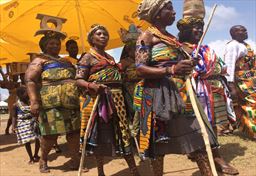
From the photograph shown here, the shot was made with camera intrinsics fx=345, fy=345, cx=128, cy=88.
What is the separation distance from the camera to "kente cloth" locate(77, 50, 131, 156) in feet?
13.7

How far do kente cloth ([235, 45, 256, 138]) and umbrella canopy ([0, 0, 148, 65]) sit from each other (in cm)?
200

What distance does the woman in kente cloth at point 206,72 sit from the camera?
4262 mm

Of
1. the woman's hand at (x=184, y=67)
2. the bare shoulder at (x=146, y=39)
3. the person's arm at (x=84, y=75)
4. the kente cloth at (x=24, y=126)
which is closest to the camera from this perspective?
the woman's hand at (x=184, y=67)

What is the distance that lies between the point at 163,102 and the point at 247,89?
3921 mm

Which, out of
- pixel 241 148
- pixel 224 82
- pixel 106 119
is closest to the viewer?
pixel 106 119

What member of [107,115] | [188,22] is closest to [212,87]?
[188,22]

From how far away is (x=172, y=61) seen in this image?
3.02m

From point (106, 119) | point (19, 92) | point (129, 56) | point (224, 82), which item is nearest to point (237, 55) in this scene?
point (224, 82)

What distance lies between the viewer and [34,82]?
4.99 m

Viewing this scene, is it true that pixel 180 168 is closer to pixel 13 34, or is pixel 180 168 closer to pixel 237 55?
pixel 237 55

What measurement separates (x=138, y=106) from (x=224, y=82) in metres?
1.96

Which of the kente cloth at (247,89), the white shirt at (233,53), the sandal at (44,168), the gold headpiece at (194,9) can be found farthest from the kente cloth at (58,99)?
the kente cloth at (247,89)

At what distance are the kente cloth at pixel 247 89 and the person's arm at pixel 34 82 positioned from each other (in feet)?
11.4

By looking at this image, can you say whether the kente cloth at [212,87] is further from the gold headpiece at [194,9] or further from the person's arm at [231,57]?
the person's arm at [231,57]
